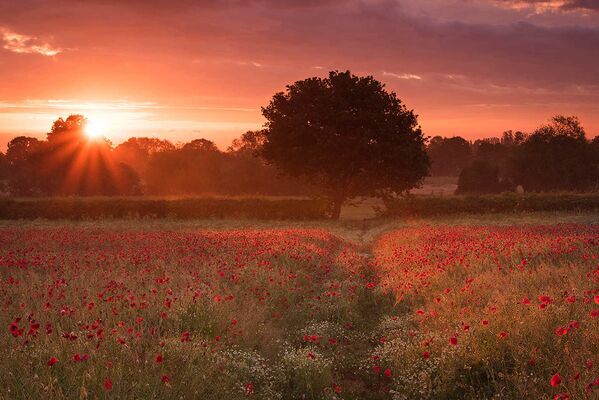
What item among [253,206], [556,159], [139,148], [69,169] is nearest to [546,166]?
[556,159]

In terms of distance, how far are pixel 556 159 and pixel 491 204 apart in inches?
1552

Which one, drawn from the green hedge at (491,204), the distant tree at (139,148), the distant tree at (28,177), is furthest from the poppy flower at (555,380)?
the distant tree at (139,148)

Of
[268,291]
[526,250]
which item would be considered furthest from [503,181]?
[268,291]

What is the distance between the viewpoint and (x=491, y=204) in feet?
130

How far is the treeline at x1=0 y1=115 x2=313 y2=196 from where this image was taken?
61.7 m

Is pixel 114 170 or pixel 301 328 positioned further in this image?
pixel 114 170

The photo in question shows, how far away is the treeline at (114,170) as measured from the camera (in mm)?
61656

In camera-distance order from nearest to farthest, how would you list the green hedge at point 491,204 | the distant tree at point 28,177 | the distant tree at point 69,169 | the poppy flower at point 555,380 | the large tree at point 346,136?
the poppy flower at point 555,380 < the large tree at point 346,136 < the green hedge at point 491,204 < the distant tree at point 69,169 < the distant tree at point 28,177

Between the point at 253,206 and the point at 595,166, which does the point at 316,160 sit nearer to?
the point at 253,206

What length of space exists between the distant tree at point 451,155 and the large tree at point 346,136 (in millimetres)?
77785

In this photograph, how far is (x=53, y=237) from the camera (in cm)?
1997

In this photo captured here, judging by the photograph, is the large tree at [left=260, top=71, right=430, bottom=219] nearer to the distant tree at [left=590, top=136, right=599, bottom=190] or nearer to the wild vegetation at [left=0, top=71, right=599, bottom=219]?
the wild vegetation at [left=0, top=71, right=599, bottom=219]

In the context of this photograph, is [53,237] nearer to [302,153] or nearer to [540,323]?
[540,323]

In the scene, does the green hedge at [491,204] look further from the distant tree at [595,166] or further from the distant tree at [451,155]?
the distant tree at [451,155]
